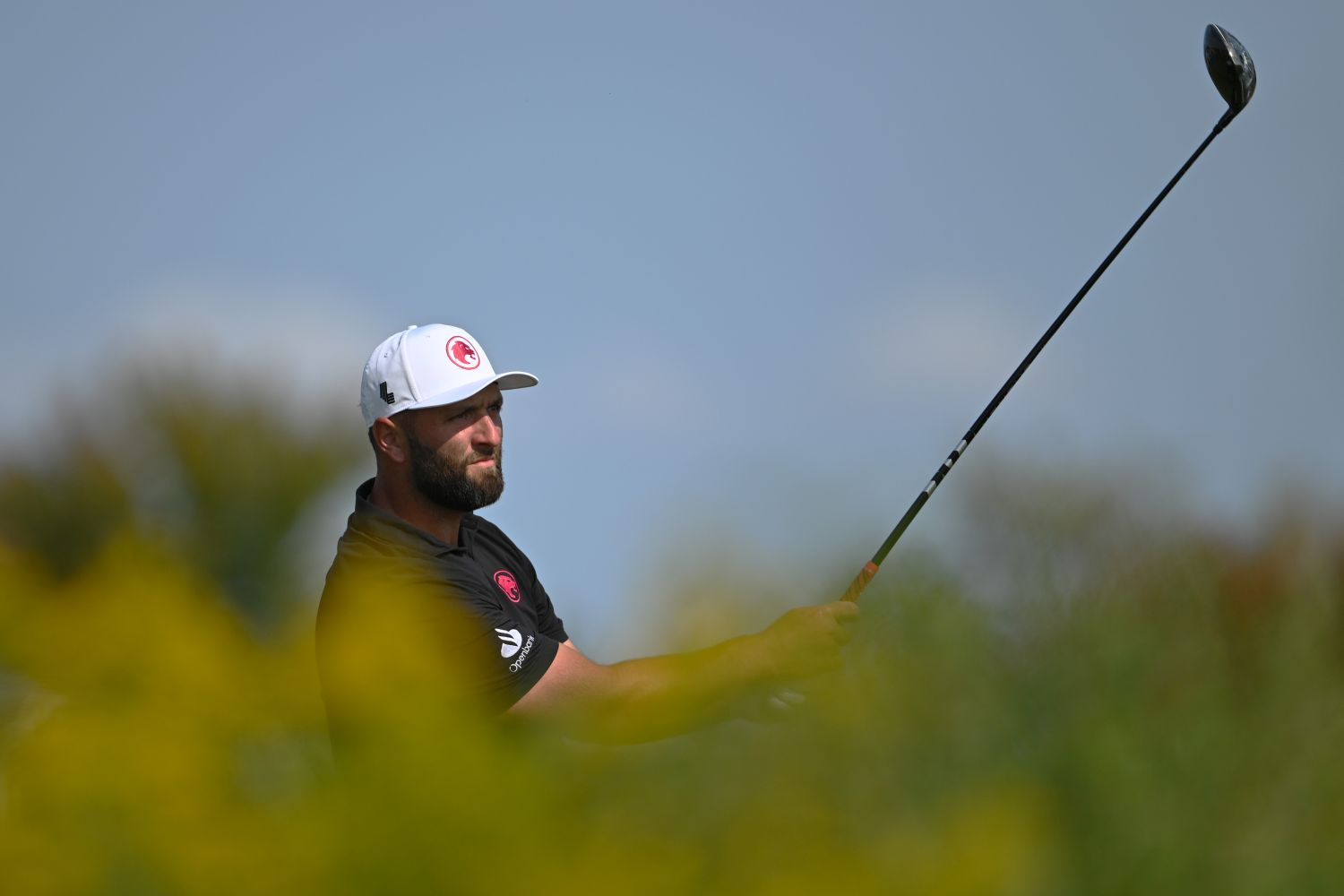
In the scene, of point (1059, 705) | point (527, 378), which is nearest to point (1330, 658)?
point (1059, 705)

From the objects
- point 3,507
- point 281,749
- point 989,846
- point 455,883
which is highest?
point 989,846

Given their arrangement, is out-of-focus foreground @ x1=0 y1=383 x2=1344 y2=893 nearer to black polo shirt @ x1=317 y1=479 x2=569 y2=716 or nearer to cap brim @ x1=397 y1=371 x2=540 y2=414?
black polo shirt @ x1=317 y1=479 x2=569 y2=716

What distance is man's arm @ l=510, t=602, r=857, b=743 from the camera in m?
2.23

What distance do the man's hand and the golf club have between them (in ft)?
1.57

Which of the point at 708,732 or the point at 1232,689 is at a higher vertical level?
the point at 1232,689

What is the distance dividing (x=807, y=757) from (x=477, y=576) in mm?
1562

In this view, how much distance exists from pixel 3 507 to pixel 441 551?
687 inches

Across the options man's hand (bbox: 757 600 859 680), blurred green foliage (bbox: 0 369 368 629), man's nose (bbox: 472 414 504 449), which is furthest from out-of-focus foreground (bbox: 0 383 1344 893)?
blurred green foliage (bbox: 0 369 368 629)

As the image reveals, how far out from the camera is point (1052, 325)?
4.30 metres

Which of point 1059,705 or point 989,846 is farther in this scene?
point 1059,705

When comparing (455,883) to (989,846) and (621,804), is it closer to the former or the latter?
(621,804)

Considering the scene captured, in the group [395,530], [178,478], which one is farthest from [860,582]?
[178,478]

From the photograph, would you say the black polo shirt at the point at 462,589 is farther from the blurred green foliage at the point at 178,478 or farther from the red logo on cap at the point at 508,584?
the blurred green foliage at the point at 178,478

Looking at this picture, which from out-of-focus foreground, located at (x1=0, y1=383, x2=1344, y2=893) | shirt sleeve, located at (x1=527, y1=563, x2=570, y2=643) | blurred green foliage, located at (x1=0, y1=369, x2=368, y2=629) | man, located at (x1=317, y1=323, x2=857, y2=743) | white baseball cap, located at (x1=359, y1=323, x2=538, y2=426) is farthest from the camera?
blurred green foliage, located at (x1=0, y1=369, x2=368, y2=629)
